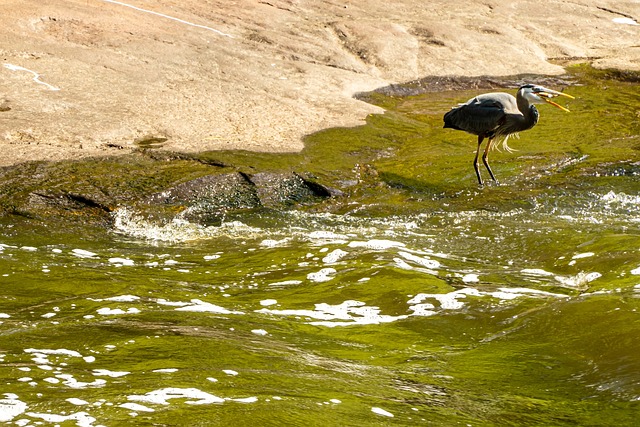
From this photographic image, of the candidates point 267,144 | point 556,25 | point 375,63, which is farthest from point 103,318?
point 556,25

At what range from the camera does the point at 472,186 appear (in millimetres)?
16562

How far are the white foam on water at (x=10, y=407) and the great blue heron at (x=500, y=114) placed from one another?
1251cm

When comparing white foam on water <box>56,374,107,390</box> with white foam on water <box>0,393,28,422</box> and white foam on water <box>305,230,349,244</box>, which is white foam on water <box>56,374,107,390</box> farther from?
white foam on water <box>305,230,349,244</box>

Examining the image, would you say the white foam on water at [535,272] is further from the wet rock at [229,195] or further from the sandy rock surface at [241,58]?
the sandy rock surface at [241,58]

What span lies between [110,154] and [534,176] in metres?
8.48

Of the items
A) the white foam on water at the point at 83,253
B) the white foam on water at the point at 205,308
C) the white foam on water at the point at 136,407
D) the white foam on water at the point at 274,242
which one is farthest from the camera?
the white foam on water at the point at 274,242

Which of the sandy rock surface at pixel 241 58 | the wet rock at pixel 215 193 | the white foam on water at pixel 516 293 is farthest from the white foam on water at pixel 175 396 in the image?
the sandy rock surface at pixel 241 58

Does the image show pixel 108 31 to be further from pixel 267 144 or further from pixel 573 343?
pixel 573 343

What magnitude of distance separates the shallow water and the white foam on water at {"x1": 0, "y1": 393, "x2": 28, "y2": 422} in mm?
20

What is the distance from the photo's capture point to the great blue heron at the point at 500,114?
1725 centimetres

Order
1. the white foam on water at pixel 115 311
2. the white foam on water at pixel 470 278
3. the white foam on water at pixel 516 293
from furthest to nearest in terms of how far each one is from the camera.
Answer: the white foam on water at pixel 470 278 → the white foam on water at pixel 516 293 → the white foam on water at pixel 115 311

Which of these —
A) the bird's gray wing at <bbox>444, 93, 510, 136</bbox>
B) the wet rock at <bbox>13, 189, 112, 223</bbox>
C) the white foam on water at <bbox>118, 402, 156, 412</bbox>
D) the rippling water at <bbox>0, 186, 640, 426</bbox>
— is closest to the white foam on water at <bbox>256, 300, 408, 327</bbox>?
the rippling water at <bbox>0, 186, 640, 426</bbox>

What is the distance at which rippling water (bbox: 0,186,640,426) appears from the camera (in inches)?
245

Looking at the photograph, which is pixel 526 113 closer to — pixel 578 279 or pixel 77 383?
pixel 578 279
